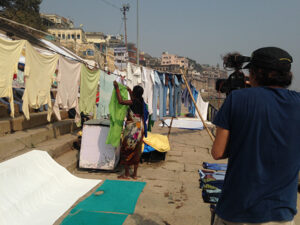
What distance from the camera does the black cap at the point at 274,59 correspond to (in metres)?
1.21

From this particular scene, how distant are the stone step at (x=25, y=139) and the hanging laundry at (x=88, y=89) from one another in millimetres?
947

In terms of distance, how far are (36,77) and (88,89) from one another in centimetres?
141

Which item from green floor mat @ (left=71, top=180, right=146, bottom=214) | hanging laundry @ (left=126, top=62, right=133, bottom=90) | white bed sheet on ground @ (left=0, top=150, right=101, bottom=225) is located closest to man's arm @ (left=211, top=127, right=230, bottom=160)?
green floor mat @ (left=71, top=180, right=146, bottom=214)

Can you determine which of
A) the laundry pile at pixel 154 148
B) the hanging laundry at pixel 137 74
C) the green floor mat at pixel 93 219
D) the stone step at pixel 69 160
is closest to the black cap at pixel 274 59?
the green floor mat at pixel 93 219

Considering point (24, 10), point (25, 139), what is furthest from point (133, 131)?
point (24, 10)

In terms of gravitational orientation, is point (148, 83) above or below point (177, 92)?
above

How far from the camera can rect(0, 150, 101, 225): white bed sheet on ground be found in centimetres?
281

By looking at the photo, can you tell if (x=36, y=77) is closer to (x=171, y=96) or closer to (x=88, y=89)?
(x=88, y=89)

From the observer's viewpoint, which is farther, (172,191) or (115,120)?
(115,120)

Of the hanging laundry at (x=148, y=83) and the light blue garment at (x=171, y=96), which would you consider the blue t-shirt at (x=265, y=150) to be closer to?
the hanging laundry at (x=148, y=83)

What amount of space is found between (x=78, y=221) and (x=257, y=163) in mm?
2484

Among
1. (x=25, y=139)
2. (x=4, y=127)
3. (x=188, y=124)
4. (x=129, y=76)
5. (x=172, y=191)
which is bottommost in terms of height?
(x=172, y=191)

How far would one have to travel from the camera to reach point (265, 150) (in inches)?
46.6

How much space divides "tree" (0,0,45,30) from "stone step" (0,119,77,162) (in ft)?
79.2
